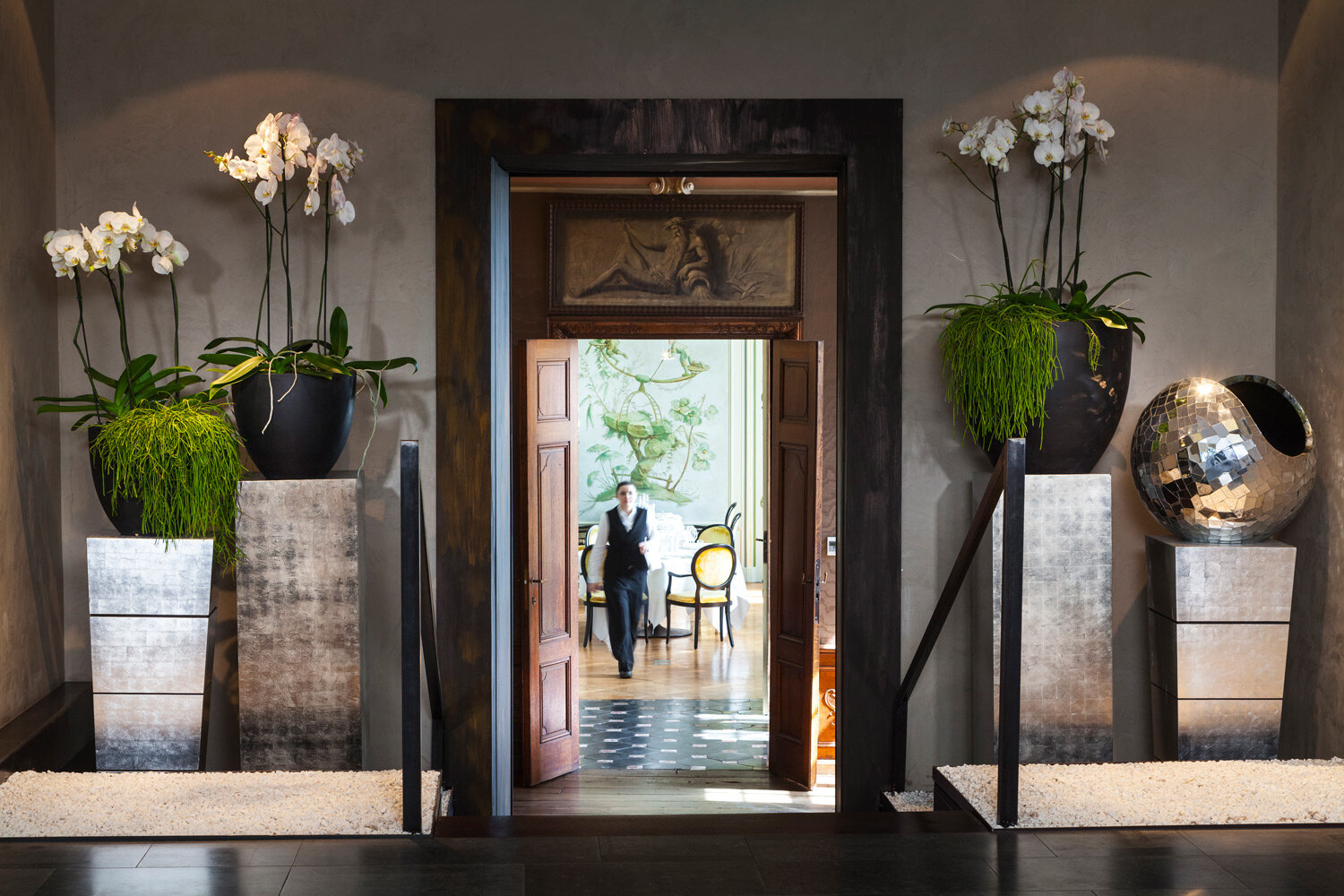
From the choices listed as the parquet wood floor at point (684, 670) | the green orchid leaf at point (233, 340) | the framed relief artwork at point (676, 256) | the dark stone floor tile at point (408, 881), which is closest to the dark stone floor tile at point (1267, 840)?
the dark stone floor tile at point (408, 881)

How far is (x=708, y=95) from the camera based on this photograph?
3018 mm

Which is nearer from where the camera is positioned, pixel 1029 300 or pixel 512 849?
pixel 512 849

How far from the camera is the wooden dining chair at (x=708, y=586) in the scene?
25.5 ft

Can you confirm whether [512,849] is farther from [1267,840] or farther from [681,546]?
[681,546]

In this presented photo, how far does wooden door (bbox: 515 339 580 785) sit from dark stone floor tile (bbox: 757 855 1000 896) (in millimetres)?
3653

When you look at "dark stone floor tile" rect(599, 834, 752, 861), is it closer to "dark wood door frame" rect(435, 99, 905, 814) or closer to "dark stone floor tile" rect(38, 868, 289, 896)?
"dark stone floor tile" rect(38, 868, 289, 896)

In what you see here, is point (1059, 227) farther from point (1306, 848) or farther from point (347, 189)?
point (347, 189)

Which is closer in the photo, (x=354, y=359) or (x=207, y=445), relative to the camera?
(x=207, y=445)

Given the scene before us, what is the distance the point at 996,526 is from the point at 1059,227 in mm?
929

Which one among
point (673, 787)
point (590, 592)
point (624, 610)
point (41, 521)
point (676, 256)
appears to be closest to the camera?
point (41, 521)

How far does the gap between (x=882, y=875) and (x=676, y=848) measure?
41 cm

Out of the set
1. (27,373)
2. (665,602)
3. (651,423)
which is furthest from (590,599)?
(27,373)

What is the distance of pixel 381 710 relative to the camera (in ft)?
10.0

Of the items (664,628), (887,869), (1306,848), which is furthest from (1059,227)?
(664,628)
